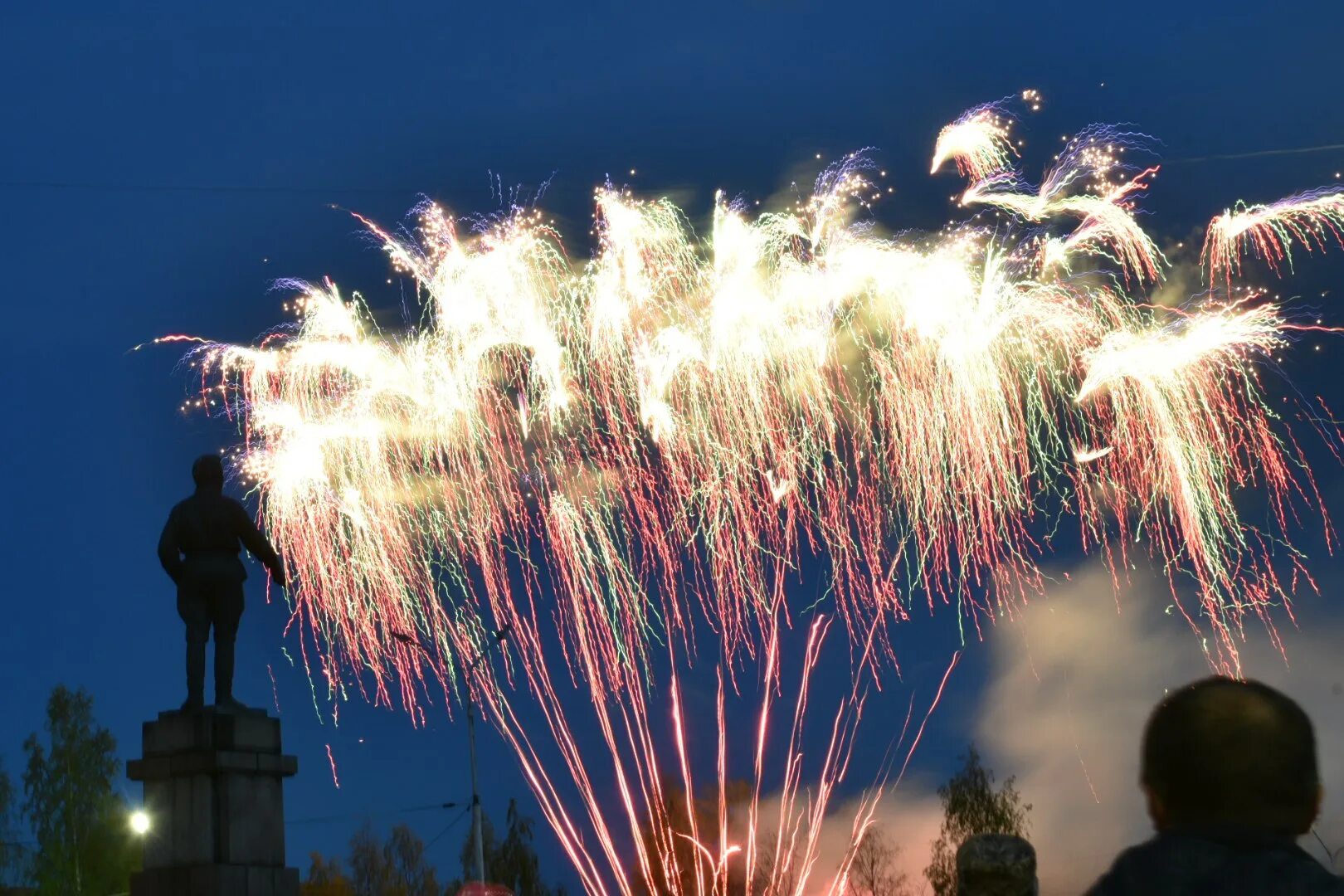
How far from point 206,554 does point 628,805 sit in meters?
7.55

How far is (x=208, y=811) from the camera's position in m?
15.2

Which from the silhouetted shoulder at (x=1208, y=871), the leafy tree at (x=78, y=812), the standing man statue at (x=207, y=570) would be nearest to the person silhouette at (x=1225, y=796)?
the silhouetted shoulder at (x=1208, y=871)

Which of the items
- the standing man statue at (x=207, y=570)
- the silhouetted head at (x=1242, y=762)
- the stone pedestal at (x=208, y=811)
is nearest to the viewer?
the silhouetted head at (x=1242, y=762)

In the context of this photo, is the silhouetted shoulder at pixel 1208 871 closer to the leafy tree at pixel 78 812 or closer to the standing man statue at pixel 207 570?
the standing man statue at pixel 207 570

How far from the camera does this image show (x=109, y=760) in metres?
55.8

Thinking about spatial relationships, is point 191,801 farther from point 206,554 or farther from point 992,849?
point 992,849

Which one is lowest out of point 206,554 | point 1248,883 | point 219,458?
point 1248,883

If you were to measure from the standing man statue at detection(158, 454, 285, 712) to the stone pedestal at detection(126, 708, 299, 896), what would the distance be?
0.62 meters

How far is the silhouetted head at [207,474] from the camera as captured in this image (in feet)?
53.8

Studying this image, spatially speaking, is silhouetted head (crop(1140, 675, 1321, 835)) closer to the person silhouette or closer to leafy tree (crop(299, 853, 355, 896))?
the person silhouette

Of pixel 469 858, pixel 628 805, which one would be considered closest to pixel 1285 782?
pixel 628 805

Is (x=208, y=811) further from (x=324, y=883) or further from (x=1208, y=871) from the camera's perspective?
(x=324, y=883)

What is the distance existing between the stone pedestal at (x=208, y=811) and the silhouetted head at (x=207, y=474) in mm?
2335

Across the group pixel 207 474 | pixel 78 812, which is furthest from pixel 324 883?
pixel 207 474
